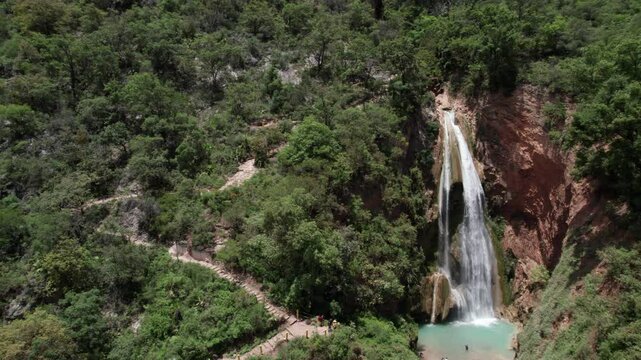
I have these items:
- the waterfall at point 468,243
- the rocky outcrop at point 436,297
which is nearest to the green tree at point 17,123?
the rocky outcrop at point 436,297

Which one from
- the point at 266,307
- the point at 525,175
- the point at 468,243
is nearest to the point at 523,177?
the point at 525,175

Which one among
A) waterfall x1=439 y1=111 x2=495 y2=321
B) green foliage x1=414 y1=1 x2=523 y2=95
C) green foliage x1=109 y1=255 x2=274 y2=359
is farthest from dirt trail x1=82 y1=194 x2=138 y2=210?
green foliage x1=414 y1=1 x2=523 y2=95

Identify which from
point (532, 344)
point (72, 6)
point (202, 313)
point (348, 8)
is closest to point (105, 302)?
point (202, 313)

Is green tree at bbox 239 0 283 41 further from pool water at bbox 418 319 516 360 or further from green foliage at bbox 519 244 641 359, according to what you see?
green foliage at bbox 519 244 641 359

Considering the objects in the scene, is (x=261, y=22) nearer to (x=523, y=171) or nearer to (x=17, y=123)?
(x=17, y=123)

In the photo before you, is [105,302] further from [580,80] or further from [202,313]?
[580,80]

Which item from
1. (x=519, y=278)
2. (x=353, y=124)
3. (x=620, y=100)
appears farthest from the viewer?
(x=519, y=278)
